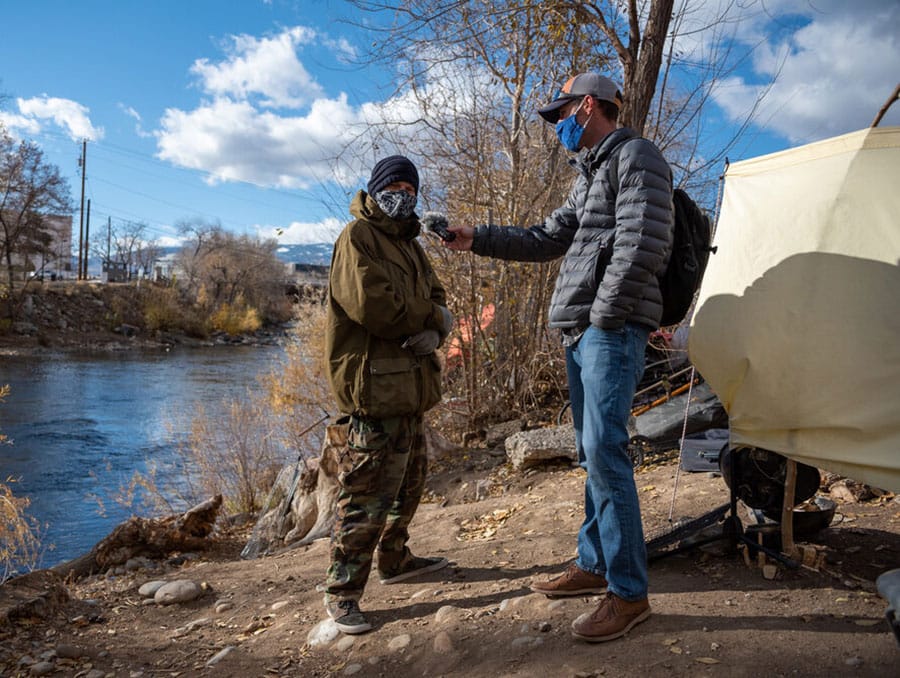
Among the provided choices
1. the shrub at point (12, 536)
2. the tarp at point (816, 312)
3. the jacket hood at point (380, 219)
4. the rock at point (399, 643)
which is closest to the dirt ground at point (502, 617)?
the rock at point (399, 643)

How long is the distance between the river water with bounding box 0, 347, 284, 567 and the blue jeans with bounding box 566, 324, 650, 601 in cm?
849

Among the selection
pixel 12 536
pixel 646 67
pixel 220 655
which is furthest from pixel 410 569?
pixel 12 536

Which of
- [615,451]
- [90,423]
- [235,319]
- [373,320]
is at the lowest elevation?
[90,423]

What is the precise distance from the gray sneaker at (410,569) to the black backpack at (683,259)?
6.26 ft

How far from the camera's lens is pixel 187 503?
11156mm

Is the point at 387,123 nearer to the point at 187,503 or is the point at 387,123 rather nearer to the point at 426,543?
the point at 426,543

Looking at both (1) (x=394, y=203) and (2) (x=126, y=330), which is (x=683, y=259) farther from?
(2) (x=126, y=330)

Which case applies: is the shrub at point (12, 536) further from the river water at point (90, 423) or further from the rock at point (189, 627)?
the rock at point (189, 627)

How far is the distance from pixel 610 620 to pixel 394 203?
2.04m

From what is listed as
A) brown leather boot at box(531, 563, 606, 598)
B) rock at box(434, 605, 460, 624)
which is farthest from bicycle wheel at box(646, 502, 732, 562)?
rock at box(434, 605, 460, 624)

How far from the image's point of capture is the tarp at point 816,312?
8.99ft

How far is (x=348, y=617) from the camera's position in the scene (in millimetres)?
3238

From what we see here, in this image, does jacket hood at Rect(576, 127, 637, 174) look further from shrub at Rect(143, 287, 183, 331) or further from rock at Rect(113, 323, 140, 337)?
shrub at Rect(143, 287, 183, 331)

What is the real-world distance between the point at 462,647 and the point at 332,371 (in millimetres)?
1322
